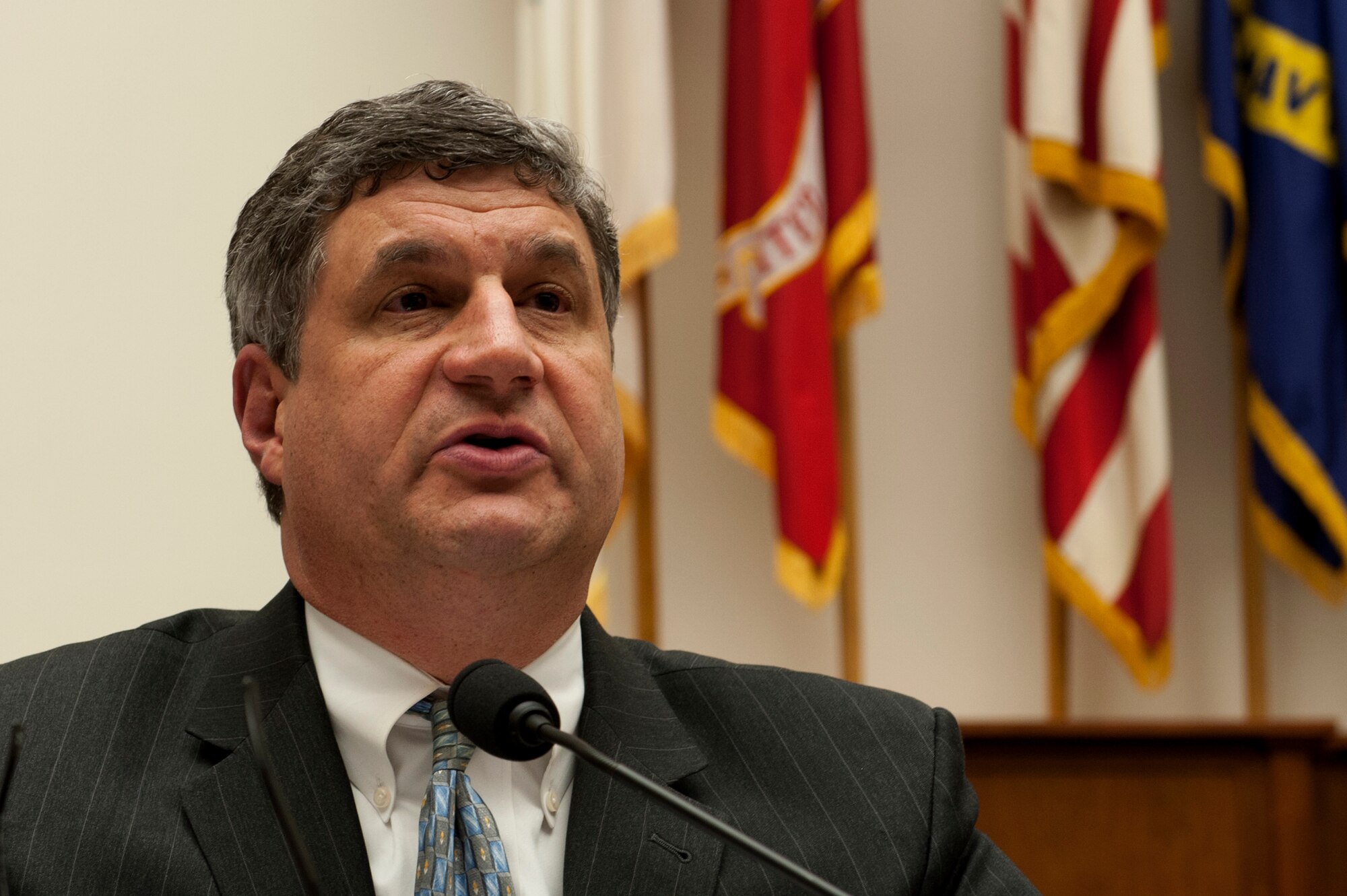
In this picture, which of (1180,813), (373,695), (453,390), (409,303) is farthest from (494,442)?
(1180,813)

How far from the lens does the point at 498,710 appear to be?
1.16 meters

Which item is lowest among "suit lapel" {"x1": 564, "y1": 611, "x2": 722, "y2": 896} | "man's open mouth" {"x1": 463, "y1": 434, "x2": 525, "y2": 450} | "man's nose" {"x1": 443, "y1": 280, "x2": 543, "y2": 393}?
"suit lapel" {"x1": 564, "y1": 611, "x2": 722, "y2": 896}

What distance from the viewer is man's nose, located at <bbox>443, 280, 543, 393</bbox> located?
145cm

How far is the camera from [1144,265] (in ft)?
10.8

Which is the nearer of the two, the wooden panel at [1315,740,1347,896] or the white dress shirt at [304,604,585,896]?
the white dress shirt at [304,604,585,896]

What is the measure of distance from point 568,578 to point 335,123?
583 mm

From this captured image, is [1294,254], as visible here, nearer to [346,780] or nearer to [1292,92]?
[1292,92]

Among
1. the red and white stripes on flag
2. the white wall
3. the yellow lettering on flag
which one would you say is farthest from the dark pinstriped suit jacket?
the yellow lettering on flag

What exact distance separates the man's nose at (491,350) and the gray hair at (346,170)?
0.59 feet

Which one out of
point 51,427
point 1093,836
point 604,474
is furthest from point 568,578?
point 1093,836

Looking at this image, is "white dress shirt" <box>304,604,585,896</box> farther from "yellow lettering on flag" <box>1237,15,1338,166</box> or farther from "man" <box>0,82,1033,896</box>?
"yellow lettering on flag" <box>1237,15,1338,166</box>

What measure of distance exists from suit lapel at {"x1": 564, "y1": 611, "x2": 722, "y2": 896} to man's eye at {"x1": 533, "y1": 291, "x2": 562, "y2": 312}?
42cm

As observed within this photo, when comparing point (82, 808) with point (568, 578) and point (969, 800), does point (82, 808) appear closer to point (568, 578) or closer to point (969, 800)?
point (568, 578)

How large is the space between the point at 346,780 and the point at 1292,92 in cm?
281
